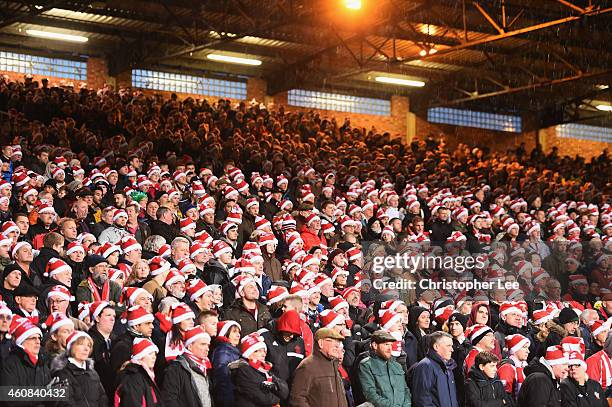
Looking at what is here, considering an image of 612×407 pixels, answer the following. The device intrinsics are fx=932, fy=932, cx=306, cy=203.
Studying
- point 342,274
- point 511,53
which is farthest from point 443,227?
point 511,53

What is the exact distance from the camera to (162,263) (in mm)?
10234

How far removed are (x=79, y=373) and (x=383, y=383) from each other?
3.08m

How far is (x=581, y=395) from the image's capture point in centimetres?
943

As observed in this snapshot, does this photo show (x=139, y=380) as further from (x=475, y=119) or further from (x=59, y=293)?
(x=475, y=119)

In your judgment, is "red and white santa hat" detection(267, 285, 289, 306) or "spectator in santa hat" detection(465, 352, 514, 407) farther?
"red and white santa hat" detection(267, 285, 289, 306)

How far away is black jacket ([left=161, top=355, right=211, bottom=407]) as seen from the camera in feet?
25.3

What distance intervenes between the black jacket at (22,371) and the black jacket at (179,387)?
38.6 inches

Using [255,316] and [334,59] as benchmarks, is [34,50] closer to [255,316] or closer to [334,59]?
Result: [334,59]

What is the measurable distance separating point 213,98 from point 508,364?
22.1 metres

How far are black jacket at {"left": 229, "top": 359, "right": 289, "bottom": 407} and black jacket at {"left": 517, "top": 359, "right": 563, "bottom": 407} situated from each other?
8.60 ft

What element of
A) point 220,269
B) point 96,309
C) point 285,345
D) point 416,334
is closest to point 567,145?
point 416,334

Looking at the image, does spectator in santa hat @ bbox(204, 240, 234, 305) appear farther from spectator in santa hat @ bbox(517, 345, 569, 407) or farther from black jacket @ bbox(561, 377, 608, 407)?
black jacket @ bbox(561, 377, 608, 407)

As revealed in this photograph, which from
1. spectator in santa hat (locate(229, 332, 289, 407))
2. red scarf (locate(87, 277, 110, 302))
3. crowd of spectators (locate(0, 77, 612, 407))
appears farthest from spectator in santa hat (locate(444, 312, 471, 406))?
red scarf (locate(87, 277, 110, 302))

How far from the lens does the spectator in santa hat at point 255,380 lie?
810 centimetres
